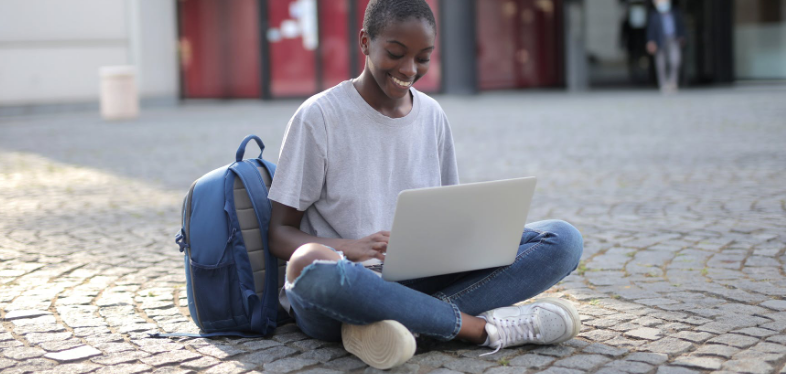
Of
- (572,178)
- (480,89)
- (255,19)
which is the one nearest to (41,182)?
(572,178)

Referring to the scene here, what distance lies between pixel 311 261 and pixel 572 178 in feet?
16.2

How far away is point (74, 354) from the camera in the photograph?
10.1 feet

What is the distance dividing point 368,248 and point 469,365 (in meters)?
0.51

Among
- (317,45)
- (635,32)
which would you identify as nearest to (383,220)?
(317,45)

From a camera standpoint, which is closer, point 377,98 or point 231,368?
point 231,368

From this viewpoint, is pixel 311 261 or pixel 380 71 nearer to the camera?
pixel 311 261

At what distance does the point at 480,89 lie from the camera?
2245 centimetres

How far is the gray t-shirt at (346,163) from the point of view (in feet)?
9.69

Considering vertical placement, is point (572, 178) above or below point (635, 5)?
below

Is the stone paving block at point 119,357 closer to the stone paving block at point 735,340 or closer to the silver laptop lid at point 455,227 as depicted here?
the silver laptop lid at point 455,227

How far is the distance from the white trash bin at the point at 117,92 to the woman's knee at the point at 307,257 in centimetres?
1384

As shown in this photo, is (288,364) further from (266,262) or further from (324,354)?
(266,262)

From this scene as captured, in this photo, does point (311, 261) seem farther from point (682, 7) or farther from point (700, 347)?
point (682, 7)

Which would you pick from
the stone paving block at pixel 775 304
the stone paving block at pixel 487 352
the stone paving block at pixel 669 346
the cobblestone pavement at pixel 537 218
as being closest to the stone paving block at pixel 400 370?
the cobblestone pavement at pixel 537 218
